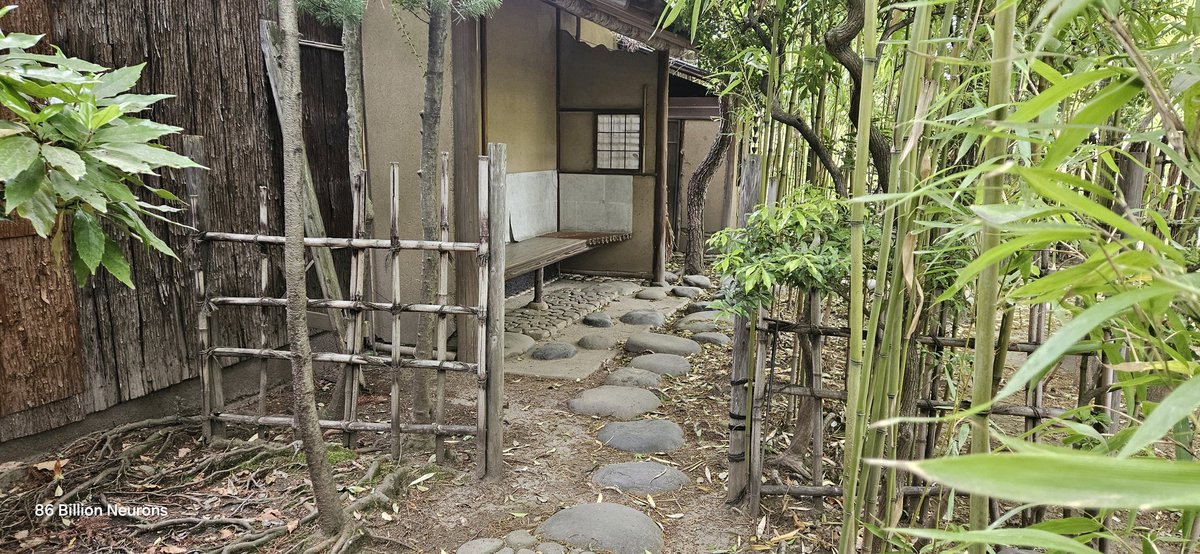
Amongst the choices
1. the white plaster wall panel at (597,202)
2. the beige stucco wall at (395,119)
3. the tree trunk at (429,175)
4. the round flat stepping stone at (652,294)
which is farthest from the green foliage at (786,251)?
the white plaster wall panel at (597,202)

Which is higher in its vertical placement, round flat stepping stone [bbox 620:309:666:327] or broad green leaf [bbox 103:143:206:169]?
broad green leaf [bbox 103:143:206:169]

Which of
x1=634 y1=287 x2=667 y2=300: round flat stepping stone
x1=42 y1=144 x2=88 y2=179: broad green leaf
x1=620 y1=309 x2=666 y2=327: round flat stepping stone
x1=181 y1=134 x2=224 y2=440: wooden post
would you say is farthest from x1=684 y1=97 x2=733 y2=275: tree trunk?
x1=42 y1=144 x2=88 y2=179: broad green leaf

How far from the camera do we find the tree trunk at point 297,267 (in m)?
2.25

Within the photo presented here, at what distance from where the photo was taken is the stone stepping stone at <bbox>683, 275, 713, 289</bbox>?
8.42 metres

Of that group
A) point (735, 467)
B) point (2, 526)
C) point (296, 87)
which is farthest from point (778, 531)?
point (2, 526)

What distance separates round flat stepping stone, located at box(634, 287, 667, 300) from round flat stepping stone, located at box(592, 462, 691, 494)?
4.11 meters

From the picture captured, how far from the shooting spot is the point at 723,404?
4562 millimetres

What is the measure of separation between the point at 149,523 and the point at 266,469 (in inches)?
21.9

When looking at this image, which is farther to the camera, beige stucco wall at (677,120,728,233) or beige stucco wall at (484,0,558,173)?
beige stucco wall at (677,120,728,233)

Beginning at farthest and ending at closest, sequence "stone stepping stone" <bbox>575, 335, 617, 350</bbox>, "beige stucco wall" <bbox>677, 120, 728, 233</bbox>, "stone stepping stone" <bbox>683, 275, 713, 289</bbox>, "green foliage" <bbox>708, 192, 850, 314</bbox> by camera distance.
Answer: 1. "beige stucco wall" <bbox>677, 120, 728, 233</bbox>
2. "stone stepping stone" <bbox>683, 275, 713, 289</bbox>
3. "stone stepping stone" <bbox>575, 335, 617, 350</bbox>
4. "green foliage" <bbox>708, 192, 850, 314</bbox>

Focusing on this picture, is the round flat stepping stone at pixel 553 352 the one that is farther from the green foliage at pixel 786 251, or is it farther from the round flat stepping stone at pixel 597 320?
the green foliage at pixel 786 251

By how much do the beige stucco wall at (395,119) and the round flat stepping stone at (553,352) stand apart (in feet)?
3.01

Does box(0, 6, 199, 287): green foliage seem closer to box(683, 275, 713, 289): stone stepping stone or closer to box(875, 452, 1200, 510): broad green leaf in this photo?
box(875, 452, 1200, 510): broad green leaf

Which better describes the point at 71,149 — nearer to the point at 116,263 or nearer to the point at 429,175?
the point at 116,263
